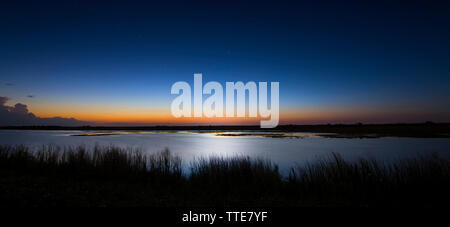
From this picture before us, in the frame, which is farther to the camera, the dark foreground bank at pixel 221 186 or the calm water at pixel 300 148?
the calm water at pixel 300 148

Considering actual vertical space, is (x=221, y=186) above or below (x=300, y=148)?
above

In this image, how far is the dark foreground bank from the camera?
6.05 meters

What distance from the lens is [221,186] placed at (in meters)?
7.91

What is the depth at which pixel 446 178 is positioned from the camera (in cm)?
720

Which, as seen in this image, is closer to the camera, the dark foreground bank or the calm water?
the dark foreground bank

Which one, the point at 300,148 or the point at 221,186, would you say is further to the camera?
the point at 300,148

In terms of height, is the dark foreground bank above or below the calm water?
above

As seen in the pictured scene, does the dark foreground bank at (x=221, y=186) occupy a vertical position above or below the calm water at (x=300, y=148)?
above

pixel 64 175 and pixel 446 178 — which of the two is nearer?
pixel 446 178

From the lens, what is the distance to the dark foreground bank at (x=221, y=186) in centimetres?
605
